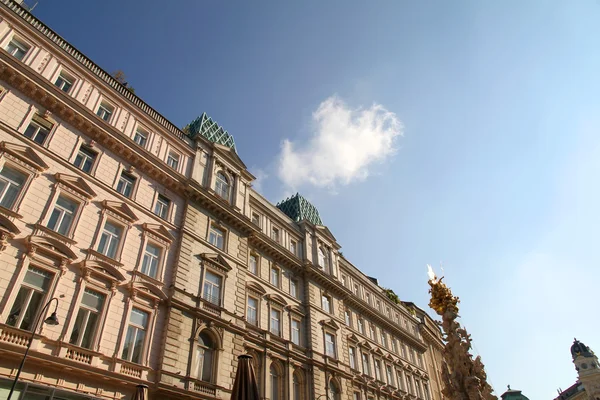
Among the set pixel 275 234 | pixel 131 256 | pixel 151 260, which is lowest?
pixel 131 256

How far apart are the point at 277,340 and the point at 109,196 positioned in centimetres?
1456

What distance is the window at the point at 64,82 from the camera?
22.0m

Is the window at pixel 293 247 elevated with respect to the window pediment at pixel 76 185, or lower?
elevated

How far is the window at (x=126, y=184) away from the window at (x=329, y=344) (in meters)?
19.3

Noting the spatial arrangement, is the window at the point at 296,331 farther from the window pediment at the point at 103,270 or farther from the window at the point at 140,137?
the window at the point at 140,137

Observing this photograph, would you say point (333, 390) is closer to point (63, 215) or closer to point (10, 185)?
point (63, 215)

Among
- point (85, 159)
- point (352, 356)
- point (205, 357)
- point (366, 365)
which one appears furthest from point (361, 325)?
point (85, 159)

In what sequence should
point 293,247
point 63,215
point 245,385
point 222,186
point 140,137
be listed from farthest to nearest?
1. point 293,247
2. point 222,186
3. point 140,137
4. point 63,215
5. point 245,385

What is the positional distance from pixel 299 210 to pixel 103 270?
23.4 meters

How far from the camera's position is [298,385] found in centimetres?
2838

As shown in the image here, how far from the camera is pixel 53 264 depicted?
17.6m

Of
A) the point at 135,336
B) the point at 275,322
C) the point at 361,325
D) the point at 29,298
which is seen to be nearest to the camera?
the point at 29,298

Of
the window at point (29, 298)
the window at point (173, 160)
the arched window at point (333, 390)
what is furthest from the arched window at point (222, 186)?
the arched window at point (333, 390)

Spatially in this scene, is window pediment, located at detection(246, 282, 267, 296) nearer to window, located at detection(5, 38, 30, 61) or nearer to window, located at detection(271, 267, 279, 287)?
window, located at detection(271, 267, 279, 287)
